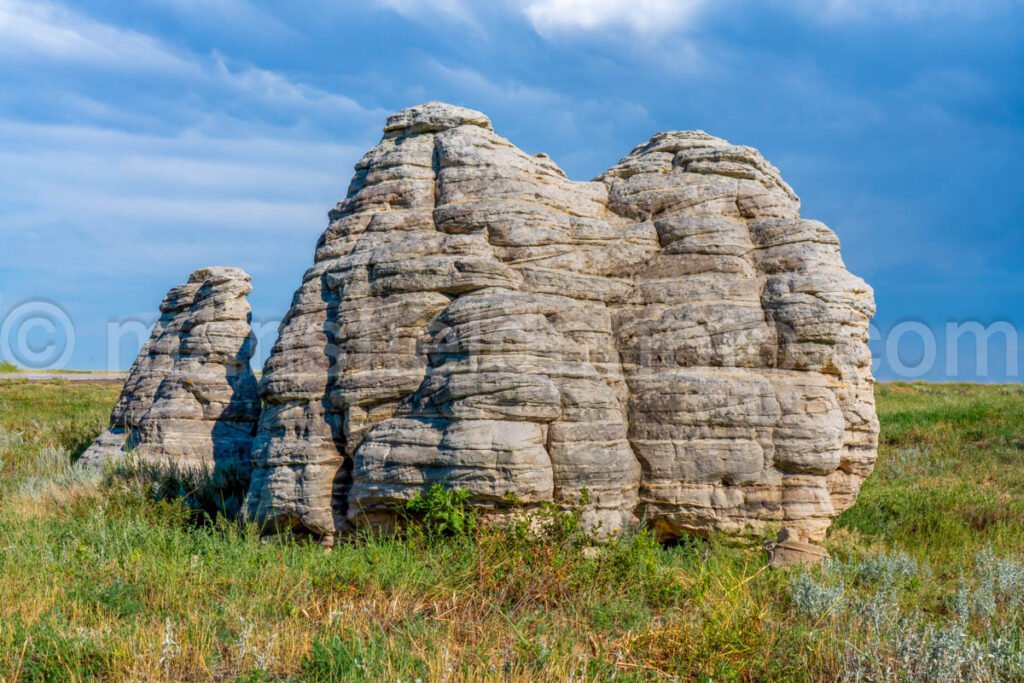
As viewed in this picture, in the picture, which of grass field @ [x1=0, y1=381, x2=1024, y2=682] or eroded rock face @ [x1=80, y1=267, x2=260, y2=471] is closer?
grass field @ [x1=0, y1=381, x2=1024, y2=682]

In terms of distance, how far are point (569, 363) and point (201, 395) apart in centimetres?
886

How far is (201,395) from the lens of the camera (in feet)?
51.1

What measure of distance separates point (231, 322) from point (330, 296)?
6031 millimetres

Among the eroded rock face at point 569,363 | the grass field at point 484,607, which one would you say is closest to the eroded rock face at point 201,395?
the grass field at point 484,607

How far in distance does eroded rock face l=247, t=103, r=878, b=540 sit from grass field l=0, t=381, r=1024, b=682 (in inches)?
30.1

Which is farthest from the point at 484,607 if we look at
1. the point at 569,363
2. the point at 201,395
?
the point at 201,395

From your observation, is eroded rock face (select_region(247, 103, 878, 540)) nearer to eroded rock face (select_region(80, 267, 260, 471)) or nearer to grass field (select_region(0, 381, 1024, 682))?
grass field (select_region(0, 381, 1024, 682))

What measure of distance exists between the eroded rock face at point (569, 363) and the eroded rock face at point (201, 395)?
473 centimetres

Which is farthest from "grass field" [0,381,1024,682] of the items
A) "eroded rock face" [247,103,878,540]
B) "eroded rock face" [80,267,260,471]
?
"eroded rock face" [80,267,260,471]

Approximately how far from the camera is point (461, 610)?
7613 mm

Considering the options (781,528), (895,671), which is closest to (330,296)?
(781,528)

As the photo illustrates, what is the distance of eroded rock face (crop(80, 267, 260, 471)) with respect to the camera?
50.2 ft

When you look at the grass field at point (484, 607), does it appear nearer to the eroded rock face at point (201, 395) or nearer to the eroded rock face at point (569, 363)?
the eroded rock face at point (569, 363)

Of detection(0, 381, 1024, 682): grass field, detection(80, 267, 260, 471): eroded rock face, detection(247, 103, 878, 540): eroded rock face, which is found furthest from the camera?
detection(80, 267, 260, 471): eroded rock face
